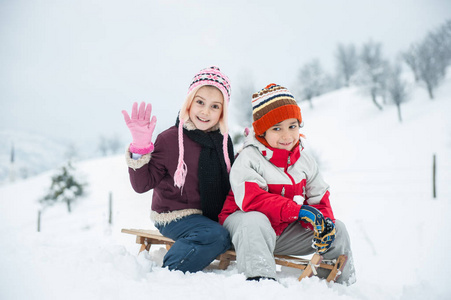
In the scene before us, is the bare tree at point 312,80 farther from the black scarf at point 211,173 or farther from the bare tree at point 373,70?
the black scarf at point 211,173

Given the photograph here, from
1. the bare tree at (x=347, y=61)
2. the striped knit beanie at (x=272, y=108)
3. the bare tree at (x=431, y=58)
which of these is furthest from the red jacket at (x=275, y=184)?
the bare tree at (x=347, y=61)

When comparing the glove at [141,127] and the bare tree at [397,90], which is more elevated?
the bare tree at [397,90]

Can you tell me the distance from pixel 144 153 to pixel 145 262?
0.73 m

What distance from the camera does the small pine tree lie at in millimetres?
16781

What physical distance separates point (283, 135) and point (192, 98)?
0.77m

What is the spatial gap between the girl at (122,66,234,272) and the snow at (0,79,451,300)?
381 mm

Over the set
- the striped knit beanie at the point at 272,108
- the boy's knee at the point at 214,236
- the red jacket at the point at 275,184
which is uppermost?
the striped knit beanie at the point at 272,108

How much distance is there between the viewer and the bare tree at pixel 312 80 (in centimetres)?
2866

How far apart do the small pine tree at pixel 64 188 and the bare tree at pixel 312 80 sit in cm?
1917

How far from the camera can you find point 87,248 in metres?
2.26

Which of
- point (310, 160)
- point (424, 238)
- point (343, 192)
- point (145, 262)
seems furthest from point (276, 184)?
point (343, 192)

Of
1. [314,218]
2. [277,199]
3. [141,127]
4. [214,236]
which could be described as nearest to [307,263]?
[314,218]

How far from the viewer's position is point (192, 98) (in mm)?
2576

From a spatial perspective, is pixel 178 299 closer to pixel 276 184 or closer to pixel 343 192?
Answer: pixel 276 184
